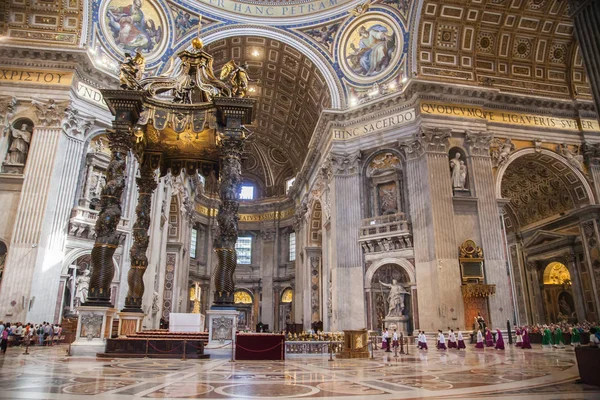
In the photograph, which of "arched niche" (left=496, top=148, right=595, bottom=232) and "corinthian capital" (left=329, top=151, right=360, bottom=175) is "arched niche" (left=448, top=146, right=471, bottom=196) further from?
"corinthian capital" (left=329, top=151, right=360, bottom=175)

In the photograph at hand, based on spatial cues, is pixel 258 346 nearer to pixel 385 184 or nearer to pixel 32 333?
pixel 32 333

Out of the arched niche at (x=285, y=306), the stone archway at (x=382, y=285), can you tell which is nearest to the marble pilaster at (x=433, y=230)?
the stone archway at (x=382, y=285)

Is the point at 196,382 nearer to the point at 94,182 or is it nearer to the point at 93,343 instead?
the point at 93,343

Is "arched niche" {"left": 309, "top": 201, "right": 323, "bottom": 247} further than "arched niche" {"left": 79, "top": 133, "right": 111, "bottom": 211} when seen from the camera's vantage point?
Yes

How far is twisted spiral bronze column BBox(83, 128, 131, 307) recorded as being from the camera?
917 centimetres

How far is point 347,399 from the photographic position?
13.0ft

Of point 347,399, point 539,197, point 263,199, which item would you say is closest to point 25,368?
point 347,399

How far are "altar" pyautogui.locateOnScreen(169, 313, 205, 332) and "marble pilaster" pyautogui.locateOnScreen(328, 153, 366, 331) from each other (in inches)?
295

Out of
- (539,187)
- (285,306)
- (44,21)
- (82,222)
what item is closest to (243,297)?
(285,306)

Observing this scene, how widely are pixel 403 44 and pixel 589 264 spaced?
12283 millimetres

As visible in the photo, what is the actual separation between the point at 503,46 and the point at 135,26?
1653 centimetres

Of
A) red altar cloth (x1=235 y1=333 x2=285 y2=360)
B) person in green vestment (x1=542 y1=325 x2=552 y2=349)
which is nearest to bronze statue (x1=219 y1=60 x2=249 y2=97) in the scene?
red altar cloth (x1=235 y1=333 x2=285 y2=360)

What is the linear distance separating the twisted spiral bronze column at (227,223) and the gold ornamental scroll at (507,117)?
1012 centimetres

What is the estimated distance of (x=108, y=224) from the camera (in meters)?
9.23
